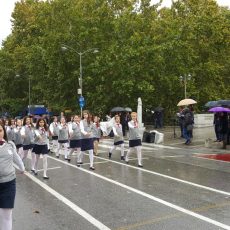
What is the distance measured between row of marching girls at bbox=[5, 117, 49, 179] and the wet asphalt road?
544 millimetres

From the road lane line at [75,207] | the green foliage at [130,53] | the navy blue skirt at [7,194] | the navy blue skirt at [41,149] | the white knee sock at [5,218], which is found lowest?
the road lane line at [75,207]

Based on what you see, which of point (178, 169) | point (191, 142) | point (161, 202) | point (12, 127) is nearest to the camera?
point (161, 202)

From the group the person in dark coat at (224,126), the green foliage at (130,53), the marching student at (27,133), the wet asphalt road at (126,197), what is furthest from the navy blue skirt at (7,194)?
the green foliage at (130,53)

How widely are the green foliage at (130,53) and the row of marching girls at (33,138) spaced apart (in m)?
20.0

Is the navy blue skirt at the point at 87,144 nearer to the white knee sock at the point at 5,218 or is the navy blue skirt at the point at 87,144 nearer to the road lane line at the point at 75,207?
the road lane line at the point at 75,207

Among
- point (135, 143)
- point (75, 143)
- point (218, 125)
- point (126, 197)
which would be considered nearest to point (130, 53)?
point (218, 125)

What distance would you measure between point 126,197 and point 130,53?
28608 mm

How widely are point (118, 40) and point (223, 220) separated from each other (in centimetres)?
3357

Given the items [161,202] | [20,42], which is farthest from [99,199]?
[20,42]

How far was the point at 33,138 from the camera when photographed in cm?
1528

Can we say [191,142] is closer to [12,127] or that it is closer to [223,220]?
[12,127]

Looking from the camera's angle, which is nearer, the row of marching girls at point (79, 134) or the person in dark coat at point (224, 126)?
the row of marching girls at point (79, 134)

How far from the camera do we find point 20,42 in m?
65.6

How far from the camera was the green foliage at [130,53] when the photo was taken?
1522 inches
